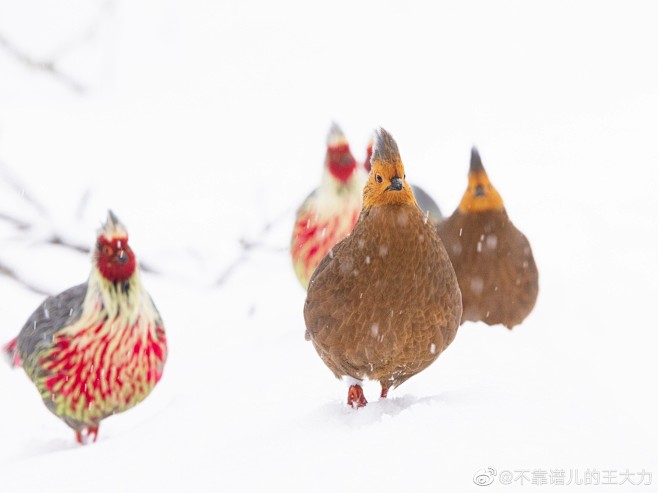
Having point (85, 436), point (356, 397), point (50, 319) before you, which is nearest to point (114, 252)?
point (50, 319)

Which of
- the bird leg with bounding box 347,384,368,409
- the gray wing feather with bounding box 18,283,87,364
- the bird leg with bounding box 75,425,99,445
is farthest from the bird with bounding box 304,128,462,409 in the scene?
the bird leg with bounding box 75,425,99,445

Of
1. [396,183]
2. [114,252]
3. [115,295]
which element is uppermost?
[114,252]

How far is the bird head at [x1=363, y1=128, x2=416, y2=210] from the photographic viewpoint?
213cm

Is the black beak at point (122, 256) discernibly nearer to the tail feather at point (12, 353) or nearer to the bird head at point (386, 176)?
the tail feather at point (12, 353)

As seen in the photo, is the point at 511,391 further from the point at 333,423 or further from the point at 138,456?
the point at 138,456

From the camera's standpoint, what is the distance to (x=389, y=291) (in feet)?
7.32

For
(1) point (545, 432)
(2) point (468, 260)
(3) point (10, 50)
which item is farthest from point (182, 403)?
(3) point (10, 50)

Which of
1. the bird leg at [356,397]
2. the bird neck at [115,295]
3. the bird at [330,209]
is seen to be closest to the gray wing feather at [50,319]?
the bird neck at [115,295]

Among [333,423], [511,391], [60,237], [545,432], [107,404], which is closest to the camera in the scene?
[545,432]

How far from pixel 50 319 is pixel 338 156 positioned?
125cm

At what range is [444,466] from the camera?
205 cm

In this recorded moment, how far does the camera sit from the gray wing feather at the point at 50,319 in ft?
11.3

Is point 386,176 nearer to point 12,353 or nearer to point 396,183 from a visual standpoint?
point 396,183

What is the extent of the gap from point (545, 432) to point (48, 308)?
83.6 inches
